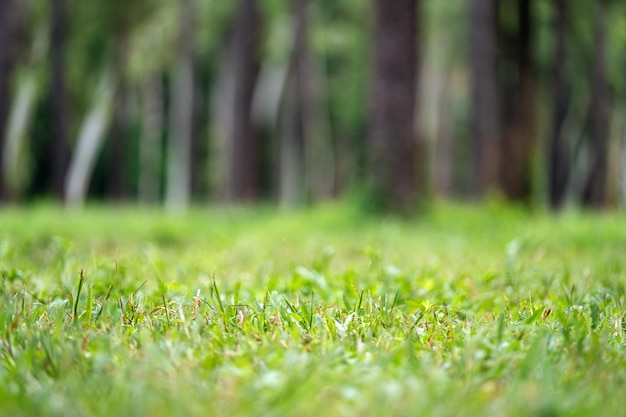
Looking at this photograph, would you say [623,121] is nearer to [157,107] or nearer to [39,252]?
[157,107]

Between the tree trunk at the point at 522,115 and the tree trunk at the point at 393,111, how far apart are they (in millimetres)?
6107

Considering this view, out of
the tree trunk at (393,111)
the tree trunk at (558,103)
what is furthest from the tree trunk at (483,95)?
the tree trunk at (393,111)

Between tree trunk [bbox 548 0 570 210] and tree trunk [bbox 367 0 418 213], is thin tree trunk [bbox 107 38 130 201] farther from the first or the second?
tree trunk [bbox 367 0 418 213]

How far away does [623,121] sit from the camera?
3064 centimetres

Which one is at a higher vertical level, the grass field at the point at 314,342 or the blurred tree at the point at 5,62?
the blurred tree at the point at 5,62

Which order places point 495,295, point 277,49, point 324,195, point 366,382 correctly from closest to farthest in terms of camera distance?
point 366,382, point 495,295, point 277,49, point 324,195

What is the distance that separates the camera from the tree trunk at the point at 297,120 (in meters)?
21.5

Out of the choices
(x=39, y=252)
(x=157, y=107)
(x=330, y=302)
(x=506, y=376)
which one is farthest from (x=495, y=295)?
(x=157, y=107)

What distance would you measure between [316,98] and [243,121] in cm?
643

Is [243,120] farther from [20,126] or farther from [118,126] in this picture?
[20,126]

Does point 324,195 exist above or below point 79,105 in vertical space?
below

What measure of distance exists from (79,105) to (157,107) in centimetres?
501

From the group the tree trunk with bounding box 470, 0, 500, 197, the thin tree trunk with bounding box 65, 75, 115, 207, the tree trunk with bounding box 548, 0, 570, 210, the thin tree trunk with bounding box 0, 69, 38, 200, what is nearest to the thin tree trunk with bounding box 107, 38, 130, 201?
the thin tree trunk with bounding box 65, 75, 115, 207

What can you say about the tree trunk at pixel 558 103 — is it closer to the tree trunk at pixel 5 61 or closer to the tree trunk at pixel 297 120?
the tree trunk at pixel 297 120
